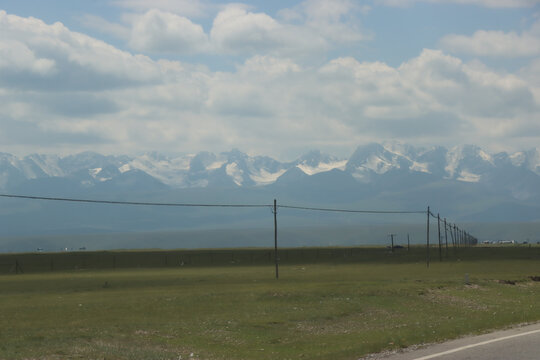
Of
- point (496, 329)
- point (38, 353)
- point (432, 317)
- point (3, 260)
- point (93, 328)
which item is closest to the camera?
point (38, 353)

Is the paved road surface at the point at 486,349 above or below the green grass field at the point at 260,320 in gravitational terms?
above

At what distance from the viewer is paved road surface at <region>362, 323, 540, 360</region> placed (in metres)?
19.2

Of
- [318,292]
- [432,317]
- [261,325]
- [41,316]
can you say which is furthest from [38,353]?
[318,292]

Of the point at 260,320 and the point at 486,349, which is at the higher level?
the point at 486,349

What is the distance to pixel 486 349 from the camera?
803 inches

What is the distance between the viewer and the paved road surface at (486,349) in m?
19.2

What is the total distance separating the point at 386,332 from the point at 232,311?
11.1 metres

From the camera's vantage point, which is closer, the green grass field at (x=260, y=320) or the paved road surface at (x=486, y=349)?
the paved road surface at (x=486, y=349)

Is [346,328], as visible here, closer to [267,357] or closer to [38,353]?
[267,357]

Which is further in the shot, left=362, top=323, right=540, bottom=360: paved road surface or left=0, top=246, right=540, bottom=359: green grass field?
left=0, top=246, right=540, bottom=359: green grass field

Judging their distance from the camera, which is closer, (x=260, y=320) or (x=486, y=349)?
(x=486, y=349)

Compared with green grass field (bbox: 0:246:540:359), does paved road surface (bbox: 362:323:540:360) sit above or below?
above

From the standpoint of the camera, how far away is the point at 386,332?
28422 millimetres

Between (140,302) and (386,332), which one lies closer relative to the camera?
(386,332)
